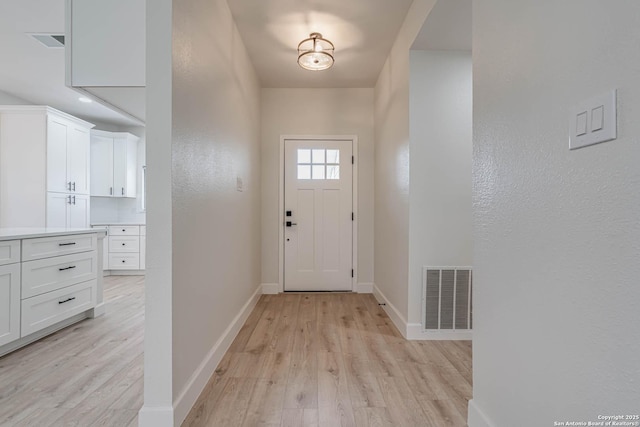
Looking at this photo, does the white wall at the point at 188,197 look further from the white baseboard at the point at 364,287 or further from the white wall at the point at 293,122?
the white baseboard at the point at 364,287

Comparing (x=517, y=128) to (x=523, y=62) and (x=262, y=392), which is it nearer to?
(x=523, y=62)

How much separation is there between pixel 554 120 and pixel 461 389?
1548 millimetres

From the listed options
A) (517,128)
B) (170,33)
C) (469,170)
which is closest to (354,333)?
(469,170)

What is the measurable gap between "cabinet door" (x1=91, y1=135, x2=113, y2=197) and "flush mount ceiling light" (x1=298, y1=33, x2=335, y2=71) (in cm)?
404

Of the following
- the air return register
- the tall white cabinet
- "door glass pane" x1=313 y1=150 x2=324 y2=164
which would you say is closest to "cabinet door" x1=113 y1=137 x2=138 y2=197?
the tall white cabinet

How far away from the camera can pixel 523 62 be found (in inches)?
42.8

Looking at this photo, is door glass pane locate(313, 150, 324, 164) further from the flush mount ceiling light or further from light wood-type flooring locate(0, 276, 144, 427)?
light wood-type flooring locate(0, 276, 144, 427)

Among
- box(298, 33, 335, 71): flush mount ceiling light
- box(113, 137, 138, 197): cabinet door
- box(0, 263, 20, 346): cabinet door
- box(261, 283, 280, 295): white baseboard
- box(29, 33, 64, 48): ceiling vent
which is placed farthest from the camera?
box(113, 137, 138, 197): cabinet door

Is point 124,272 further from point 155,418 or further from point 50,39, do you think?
point 155,418

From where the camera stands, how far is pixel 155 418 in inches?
53.5

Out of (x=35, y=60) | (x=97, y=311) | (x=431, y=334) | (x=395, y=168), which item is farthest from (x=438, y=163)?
(x=35, y=60)

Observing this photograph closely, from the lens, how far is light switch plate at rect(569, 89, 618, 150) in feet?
2.44

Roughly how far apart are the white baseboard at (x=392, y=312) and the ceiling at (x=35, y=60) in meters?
3.83

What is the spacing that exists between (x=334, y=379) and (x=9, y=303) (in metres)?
2.36
